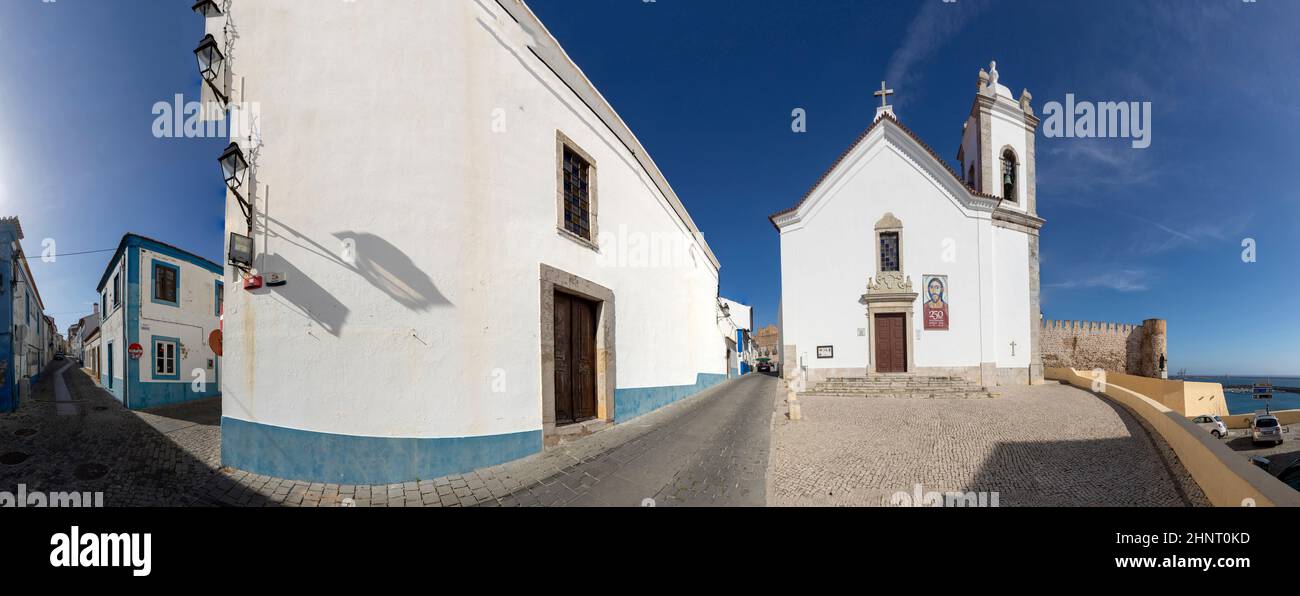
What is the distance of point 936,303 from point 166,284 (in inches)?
966

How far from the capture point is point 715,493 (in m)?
4.12

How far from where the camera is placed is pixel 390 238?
4598 millimetres

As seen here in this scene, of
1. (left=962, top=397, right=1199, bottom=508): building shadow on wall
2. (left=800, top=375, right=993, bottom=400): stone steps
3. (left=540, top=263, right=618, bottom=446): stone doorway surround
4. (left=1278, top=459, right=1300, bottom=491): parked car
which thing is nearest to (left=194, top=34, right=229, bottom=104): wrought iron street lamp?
(left=540, top=263, right=618, bottom=446): stone doorway surround

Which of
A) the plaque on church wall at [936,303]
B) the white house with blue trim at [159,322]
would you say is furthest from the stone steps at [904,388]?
the white house with blue trim at [159,322]

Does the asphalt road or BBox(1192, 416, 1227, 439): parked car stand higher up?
the asphalt road

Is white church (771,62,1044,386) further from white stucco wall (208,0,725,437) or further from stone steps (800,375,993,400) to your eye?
white stucco wall (208,0,725,437)

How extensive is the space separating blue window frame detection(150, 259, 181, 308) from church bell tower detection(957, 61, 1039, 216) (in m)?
27.6

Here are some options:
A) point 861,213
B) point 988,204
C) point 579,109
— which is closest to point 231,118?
point 579,109

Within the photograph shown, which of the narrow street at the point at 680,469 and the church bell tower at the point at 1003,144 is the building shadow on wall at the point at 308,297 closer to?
the narrow street at the point at 680,469

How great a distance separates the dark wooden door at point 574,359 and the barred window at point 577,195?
1191mm

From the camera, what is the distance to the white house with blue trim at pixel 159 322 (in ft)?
36.1

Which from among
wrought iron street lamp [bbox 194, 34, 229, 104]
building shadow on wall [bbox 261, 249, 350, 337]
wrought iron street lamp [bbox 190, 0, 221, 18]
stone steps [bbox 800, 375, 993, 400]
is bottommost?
stone steps [bbox 800, 375, 993, 400]

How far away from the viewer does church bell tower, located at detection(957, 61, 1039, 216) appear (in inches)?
666

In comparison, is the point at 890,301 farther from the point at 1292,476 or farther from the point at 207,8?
the point at 207,8
